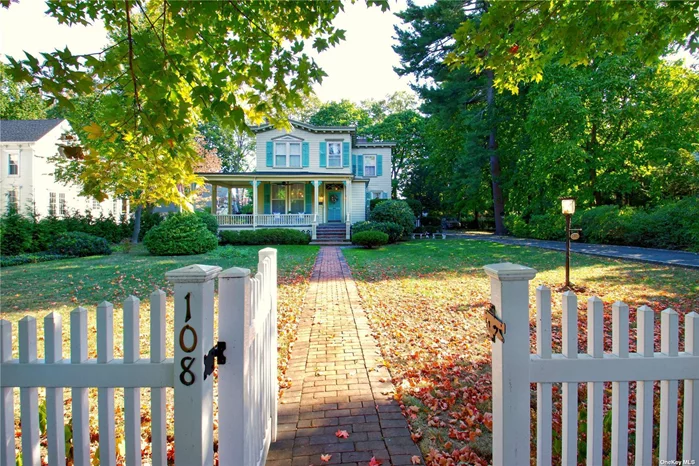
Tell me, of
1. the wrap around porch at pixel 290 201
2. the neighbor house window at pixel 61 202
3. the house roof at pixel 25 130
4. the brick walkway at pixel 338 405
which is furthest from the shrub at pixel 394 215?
the house roof at pixel 25 130

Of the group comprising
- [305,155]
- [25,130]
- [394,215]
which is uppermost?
[25,130]

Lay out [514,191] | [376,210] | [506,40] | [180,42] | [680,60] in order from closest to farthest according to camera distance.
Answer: [180,42], [506,40], [680,60], [376,210], [514,191]

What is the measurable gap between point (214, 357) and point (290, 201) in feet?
76.4

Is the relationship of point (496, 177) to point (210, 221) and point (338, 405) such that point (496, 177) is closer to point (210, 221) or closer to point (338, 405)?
point (210, 221)

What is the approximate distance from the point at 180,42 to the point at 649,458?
472 centimetres

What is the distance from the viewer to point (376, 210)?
21875 mm

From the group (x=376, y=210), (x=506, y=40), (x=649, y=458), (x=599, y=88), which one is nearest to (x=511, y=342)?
(x=649, y=458)

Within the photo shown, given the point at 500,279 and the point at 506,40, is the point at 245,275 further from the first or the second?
the point at 506,40

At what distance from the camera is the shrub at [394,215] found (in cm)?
2156

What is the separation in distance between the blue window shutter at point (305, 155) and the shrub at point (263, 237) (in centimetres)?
600

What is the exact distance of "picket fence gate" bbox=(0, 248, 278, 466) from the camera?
5.36ft

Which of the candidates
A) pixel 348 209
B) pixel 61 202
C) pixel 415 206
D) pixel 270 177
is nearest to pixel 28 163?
pixel 61 202

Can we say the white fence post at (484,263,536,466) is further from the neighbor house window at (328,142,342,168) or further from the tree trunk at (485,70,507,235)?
the tree trunk at (485,70,507,235)

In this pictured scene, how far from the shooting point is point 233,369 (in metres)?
1.79
